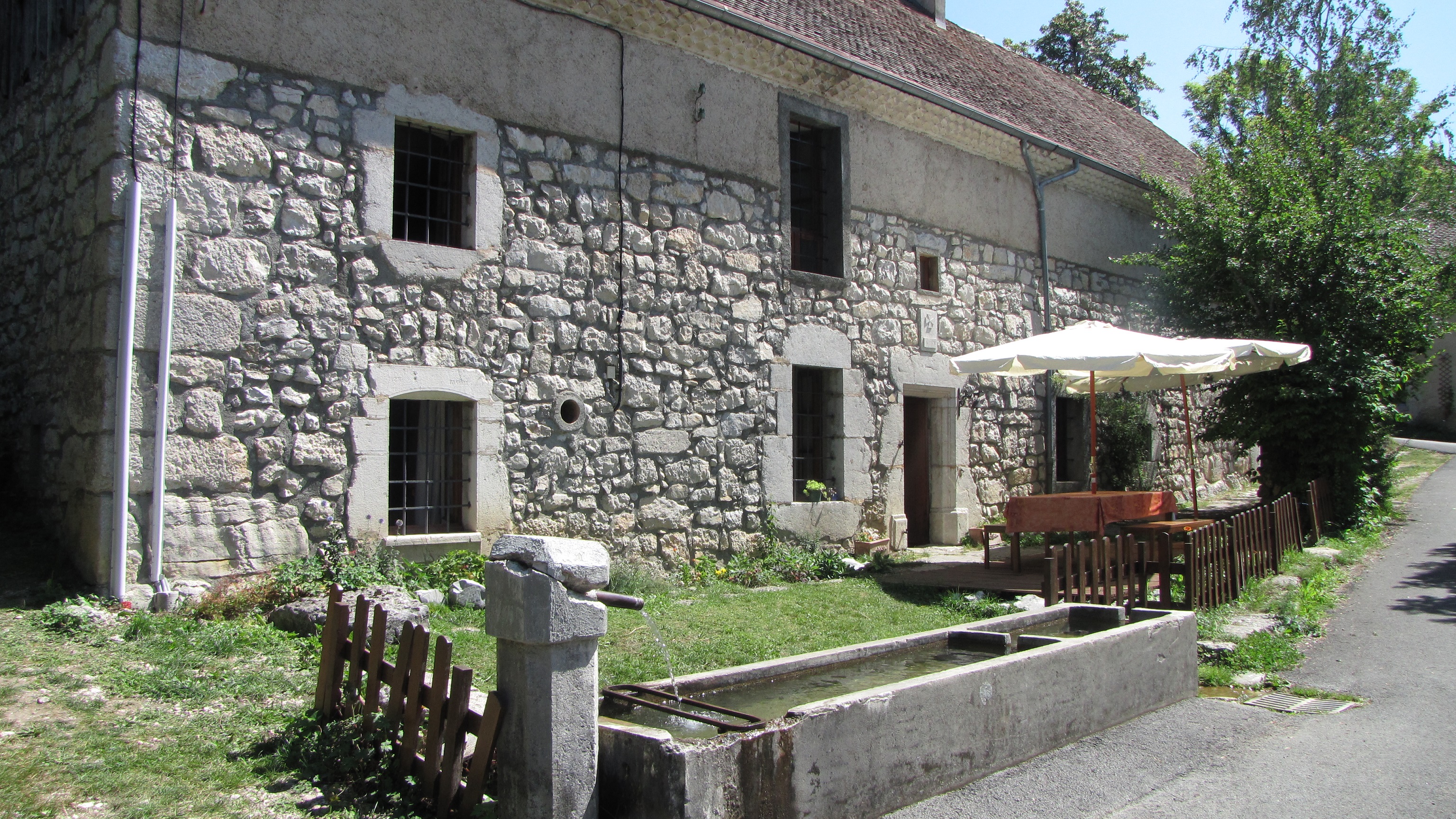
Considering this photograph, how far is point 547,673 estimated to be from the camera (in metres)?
3.10

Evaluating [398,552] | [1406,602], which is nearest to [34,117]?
[398,552]

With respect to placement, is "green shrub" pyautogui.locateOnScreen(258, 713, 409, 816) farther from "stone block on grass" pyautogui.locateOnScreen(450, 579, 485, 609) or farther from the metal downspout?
the metal downspout

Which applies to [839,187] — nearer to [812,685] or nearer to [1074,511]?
[1074,511]

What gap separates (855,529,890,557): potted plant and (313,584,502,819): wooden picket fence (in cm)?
647

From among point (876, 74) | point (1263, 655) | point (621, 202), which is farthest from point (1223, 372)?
point (621, 202)

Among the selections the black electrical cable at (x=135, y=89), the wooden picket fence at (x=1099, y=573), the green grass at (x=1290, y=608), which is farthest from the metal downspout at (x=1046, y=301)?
the black electrical cable at (x=135, y=89)

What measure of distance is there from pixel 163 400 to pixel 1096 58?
2466 cm

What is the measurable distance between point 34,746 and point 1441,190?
21627 mm

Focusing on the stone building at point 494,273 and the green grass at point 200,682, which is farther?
the stone building at point 494,273

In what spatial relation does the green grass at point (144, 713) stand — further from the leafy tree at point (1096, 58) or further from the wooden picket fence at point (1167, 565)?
the leafy tree at point (1096, 58)

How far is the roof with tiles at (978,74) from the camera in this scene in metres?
10.5

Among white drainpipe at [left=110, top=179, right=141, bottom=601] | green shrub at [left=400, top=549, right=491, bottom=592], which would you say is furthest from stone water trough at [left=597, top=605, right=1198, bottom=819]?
white drainpipe at [left=110, top=179, right=141, bottom=601]

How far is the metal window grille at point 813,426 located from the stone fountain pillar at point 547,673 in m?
6.98

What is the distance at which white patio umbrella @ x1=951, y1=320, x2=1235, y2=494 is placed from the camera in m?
8.20
